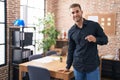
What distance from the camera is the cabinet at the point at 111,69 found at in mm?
5145

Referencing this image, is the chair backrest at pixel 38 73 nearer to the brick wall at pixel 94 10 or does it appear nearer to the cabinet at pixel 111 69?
the cabinet at pixel 111 69

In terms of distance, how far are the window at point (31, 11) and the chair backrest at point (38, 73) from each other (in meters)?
2.49

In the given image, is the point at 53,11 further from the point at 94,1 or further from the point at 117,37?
the point at 117,37

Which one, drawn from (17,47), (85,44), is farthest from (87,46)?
(17,47)

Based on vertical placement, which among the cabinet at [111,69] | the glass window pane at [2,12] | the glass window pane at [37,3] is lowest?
the cabinet at [111,69]

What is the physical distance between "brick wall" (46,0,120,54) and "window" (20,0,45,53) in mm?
331

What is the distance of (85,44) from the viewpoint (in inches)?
97.0

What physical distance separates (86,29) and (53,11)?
417cm

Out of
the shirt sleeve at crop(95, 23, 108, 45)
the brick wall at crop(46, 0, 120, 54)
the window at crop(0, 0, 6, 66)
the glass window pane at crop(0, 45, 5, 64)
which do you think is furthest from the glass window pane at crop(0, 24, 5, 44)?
the shirt sleeve at crop(95, 23, 108, 45)

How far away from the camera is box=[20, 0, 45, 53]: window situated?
5.31 m

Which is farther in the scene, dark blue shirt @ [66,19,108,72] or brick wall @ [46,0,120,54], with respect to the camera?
brick wall @ [46,0,120,54]

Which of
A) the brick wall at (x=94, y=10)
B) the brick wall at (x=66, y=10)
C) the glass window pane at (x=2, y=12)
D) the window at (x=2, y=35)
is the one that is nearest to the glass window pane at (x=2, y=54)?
the window at (x=2, y=35)

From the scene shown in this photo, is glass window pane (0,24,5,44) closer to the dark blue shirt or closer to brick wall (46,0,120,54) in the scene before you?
brick wall (46,0,120,54)

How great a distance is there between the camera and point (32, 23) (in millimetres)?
5699
